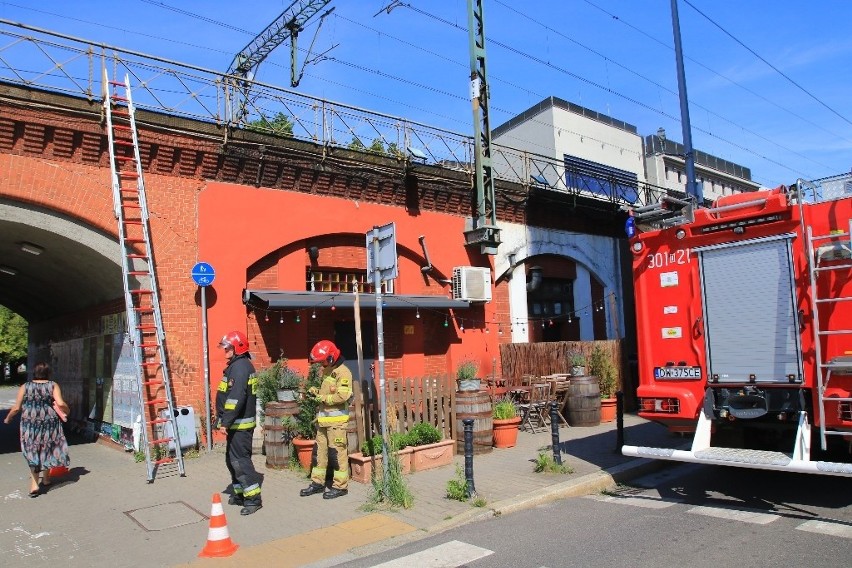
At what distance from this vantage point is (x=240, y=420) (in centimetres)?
720

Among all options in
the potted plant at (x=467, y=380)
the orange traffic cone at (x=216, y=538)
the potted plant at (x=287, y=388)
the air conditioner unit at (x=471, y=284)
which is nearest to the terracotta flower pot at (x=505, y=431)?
the potted plant at (x=467, y=380)

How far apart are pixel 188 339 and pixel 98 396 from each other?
11.3 ft

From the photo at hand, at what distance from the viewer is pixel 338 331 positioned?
42.4 ft

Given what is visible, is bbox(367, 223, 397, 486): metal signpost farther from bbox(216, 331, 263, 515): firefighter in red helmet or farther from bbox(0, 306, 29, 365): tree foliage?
bbox(0, 306, 29, 365): tree foliage

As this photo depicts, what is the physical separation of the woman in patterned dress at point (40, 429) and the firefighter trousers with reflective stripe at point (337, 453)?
11.6 ft

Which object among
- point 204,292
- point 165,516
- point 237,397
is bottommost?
point 165,516

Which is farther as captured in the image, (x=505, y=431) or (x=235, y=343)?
(x=505, y=431)

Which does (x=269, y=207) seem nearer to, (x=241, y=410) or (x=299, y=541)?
(x=241, y=410)

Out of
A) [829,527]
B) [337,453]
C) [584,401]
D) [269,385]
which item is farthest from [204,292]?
[829,527]

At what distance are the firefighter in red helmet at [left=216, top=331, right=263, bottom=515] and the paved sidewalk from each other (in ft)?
0.84

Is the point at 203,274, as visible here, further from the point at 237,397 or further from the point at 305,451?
the point at 237,397

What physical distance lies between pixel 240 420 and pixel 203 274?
4.34 meters

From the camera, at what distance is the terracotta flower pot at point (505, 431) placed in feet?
34.2

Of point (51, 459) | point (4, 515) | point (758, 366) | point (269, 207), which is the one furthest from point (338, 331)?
point (758, 366)
